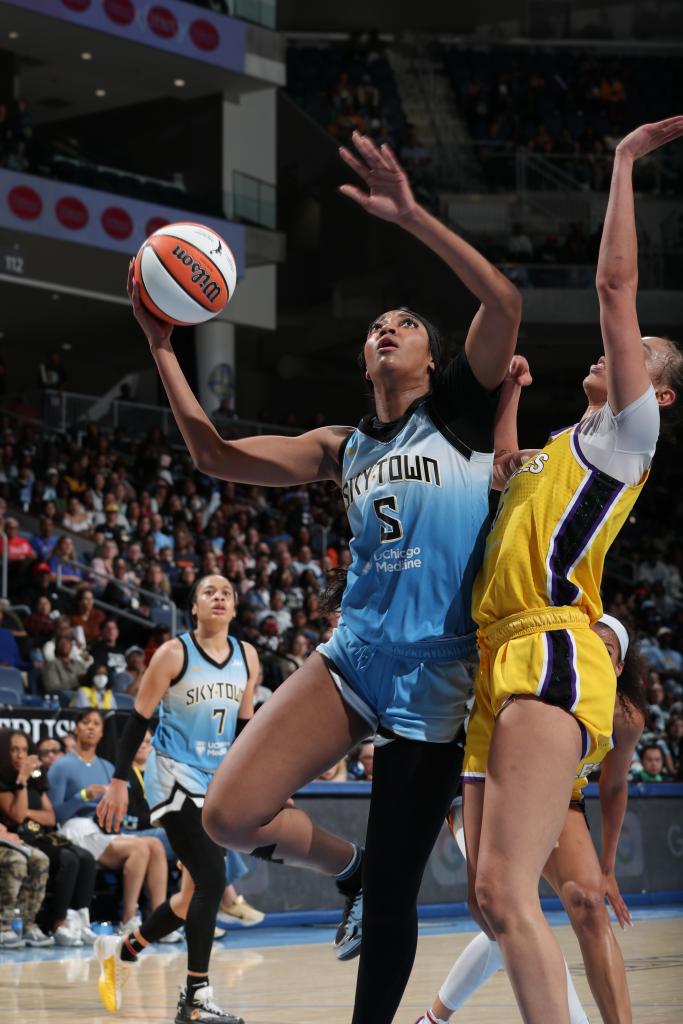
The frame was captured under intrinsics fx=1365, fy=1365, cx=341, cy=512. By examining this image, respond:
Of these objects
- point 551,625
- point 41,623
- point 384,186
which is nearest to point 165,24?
point 41,623

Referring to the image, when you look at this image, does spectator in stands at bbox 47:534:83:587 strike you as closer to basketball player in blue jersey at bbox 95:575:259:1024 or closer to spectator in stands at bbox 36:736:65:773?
spectator in stands at bbox 36:736:65:773

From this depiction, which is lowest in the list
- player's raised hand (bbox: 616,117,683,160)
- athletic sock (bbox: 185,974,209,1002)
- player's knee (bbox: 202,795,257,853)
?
athletic sock (bbox: 185,974,209,1002)

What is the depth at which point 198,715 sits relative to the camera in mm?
7281

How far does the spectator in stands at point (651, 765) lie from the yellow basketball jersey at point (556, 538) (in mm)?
11317

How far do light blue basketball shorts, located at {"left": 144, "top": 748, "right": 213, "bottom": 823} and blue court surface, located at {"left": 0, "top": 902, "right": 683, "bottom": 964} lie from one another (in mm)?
2708

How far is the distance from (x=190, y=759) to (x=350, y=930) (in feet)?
7.00

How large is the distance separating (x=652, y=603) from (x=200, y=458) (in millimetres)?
20043

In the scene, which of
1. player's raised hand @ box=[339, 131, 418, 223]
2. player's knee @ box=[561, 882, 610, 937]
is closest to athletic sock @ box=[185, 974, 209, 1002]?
player's knee @ box=[561, 882, 610, 937]

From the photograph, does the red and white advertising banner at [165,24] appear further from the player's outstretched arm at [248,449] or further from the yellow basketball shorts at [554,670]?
the yellow basketball shorts at [554,670]

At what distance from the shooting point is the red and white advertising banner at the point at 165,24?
83.4ft

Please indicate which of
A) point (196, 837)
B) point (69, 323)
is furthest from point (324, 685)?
point (69, 323)

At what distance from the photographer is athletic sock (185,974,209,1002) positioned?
6375 mm

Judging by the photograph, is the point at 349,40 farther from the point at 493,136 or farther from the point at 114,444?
the point at 114,444

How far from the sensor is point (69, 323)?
29.6 meters
